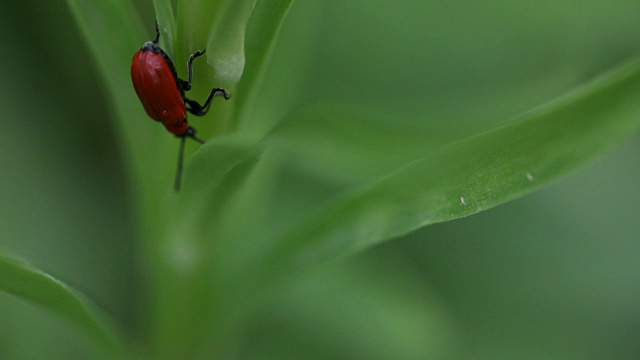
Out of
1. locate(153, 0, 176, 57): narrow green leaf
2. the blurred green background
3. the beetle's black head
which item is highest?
locate(153, 0, 176, 57): narrow green leaf

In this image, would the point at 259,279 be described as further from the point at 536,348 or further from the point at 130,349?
the point at 536,348

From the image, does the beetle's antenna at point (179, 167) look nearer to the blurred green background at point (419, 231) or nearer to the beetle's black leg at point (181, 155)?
the beetle's black leg at point (181, 155)

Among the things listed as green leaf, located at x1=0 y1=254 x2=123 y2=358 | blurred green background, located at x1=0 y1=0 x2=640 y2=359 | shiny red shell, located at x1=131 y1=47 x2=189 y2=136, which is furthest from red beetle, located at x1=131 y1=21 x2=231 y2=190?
blurred green background, located at x1=0 y1=0 x2=640 y2=359

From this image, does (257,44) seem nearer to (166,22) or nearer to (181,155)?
(166,22)

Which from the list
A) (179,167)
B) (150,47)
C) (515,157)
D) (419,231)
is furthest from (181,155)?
(419,231)

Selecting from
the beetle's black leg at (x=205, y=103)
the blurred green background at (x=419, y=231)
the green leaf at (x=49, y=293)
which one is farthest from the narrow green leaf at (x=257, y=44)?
the blurred green background at (x=419, y=231)

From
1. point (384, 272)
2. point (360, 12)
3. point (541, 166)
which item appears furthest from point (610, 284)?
point (541, 166)

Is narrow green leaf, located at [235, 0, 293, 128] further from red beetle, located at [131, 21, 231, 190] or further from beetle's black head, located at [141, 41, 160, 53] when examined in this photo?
beetle's black head, located at [141, 41, 160, 53]
